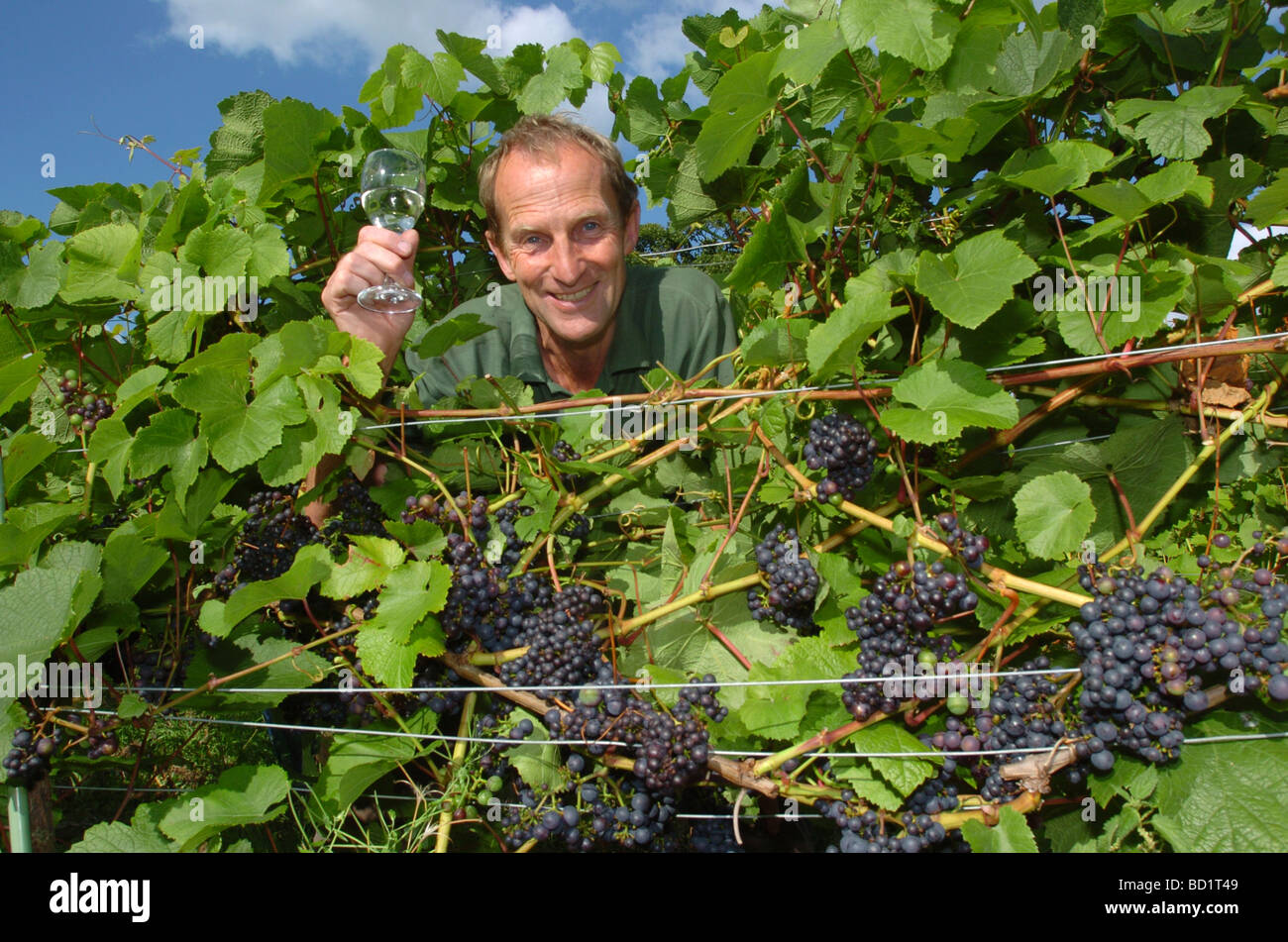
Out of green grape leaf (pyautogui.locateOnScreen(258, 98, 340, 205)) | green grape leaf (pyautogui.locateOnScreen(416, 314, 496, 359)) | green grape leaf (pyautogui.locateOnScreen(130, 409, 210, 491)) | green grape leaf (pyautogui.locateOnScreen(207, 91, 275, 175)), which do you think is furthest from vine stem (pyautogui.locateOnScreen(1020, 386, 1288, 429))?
green grape leaf (pyautogui.locateOnScreen(207, 91, 275, 175))

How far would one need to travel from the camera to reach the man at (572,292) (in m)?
2.48

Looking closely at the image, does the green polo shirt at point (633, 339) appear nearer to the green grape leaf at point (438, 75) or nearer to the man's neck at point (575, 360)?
the man's neck at point (575, 360)

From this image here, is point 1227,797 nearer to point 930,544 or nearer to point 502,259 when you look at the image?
point 930,544

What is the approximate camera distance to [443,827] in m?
1.64

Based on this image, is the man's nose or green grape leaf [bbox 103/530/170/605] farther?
the man's nose

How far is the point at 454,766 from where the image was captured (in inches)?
65.9

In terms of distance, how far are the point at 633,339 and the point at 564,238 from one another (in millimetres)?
440

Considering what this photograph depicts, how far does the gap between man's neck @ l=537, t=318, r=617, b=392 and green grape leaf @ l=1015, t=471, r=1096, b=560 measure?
5.30 feet

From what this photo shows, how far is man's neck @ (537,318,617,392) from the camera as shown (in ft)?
9.08

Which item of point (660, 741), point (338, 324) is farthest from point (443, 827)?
point (338, 324)

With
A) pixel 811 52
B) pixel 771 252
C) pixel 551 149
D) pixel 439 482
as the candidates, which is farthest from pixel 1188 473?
pixel 551 149

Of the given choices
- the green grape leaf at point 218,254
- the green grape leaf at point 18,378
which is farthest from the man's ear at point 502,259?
the green grape leaf at point 18,378

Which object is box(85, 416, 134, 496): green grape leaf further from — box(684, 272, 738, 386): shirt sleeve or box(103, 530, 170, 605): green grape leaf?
box(684, 272, 738, 386): shirt sleeve

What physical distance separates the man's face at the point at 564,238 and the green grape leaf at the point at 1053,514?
150 cm
